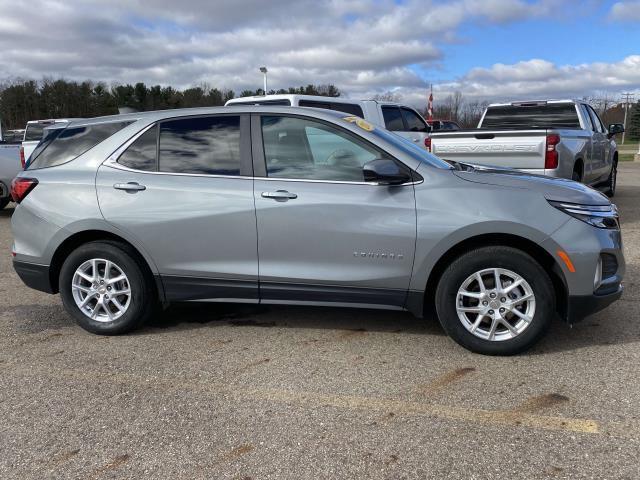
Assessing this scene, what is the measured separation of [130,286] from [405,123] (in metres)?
7.73

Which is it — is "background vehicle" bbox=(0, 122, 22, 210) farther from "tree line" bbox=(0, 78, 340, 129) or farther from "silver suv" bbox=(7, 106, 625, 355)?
"tree line" bbox=(0, 78, 340, 129)

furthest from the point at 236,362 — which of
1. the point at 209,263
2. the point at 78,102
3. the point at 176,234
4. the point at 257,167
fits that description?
the point at 78,102

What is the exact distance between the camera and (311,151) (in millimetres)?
4230

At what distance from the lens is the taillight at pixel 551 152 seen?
24.7 feet

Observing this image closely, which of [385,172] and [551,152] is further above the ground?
[385,172]

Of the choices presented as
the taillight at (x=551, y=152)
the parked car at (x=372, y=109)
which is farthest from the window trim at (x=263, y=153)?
the parked car at (x=372, y=109)

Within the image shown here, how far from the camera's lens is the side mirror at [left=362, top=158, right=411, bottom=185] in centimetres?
392

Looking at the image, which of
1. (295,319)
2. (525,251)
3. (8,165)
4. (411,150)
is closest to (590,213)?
(525,251)

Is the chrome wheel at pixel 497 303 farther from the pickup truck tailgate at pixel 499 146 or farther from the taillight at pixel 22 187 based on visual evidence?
the pickup truck tailgate at pixel 499 146

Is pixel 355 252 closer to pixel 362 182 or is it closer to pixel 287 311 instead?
pixel 362 182

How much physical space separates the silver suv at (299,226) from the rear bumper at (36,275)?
0.01 metres

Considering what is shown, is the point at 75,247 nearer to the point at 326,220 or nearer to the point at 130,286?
the point at 130,286

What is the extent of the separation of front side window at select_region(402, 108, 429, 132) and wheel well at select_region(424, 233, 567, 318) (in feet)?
24.2

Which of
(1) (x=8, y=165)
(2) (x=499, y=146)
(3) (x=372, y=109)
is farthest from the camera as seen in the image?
(1) (x=8, y=165)
